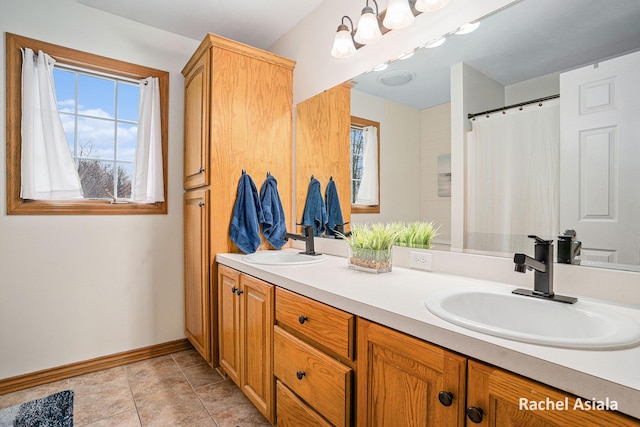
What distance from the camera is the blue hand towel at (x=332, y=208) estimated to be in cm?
209

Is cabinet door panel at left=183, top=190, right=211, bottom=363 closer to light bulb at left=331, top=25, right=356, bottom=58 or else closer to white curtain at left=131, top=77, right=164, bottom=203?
white curtain at left=131, top=77, right=164, bottom=203

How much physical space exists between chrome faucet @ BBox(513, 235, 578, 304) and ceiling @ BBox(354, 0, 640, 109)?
639 mm

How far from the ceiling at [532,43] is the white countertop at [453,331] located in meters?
0.81

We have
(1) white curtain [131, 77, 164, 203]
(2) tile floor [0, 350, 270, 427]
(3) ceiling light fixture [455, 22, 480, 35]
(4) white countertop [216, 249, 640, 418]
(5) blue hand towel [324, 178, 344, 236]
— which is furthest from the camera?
(1) white curtain [131, 77, 164, 203]

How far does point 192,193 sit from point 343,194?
1143 mm

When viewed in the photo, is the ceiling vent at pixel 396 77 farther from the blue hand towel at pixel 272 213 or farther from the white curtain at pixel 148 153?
the white curtain at pixel 148 153

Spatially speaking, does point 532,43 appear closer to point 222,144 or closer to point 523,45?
point 523,45

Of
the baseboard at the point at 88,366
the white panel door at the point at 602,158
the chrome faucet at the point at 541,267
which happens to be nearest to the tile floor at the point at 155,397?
the baseboard at the point at 88,366

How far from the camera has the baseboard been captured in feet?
6.61

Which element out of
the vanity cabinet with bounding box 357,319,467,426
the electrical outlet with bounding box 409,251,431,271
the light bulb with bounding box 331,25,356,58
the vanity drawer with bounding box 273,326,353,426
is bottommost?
the vanity drawer with bounding box 273,326,353,426

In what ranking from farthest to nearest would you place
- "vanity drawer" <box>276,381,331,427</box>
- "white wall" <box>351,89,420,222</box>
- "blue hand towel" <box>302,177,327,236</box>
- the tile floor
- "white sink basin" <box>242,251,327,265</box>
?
1. "blue hand towel" <box>302,177,327,236</box>
2. "white sink basin" <box>242,251,327,265</box>
3. the tile floor
4. "white wall" <box>351,89,420,222</box>
5. "vanity drawer" <box>276,381,331,427</box>

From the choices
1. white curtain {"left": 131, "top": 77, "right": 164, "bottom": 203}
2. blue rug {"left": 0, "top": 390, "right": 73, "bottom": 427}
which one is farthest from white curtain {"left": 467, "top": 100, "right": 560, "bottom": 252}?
blue rug {"left": 0, "top": 390, "right": 73, "bottom": 427}

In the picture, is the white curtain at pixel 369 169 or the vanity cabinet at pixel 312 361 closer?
the vanity cabinet at pixel 312 361

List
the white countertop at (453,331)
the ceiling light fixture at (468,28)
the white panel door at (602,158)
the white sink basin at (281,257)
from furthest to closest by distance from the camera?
the white sink basin at (281,257)
the ceiling light fixture at (468,28)
the white panel door at (602,158)
the white countertop at (453,331)
